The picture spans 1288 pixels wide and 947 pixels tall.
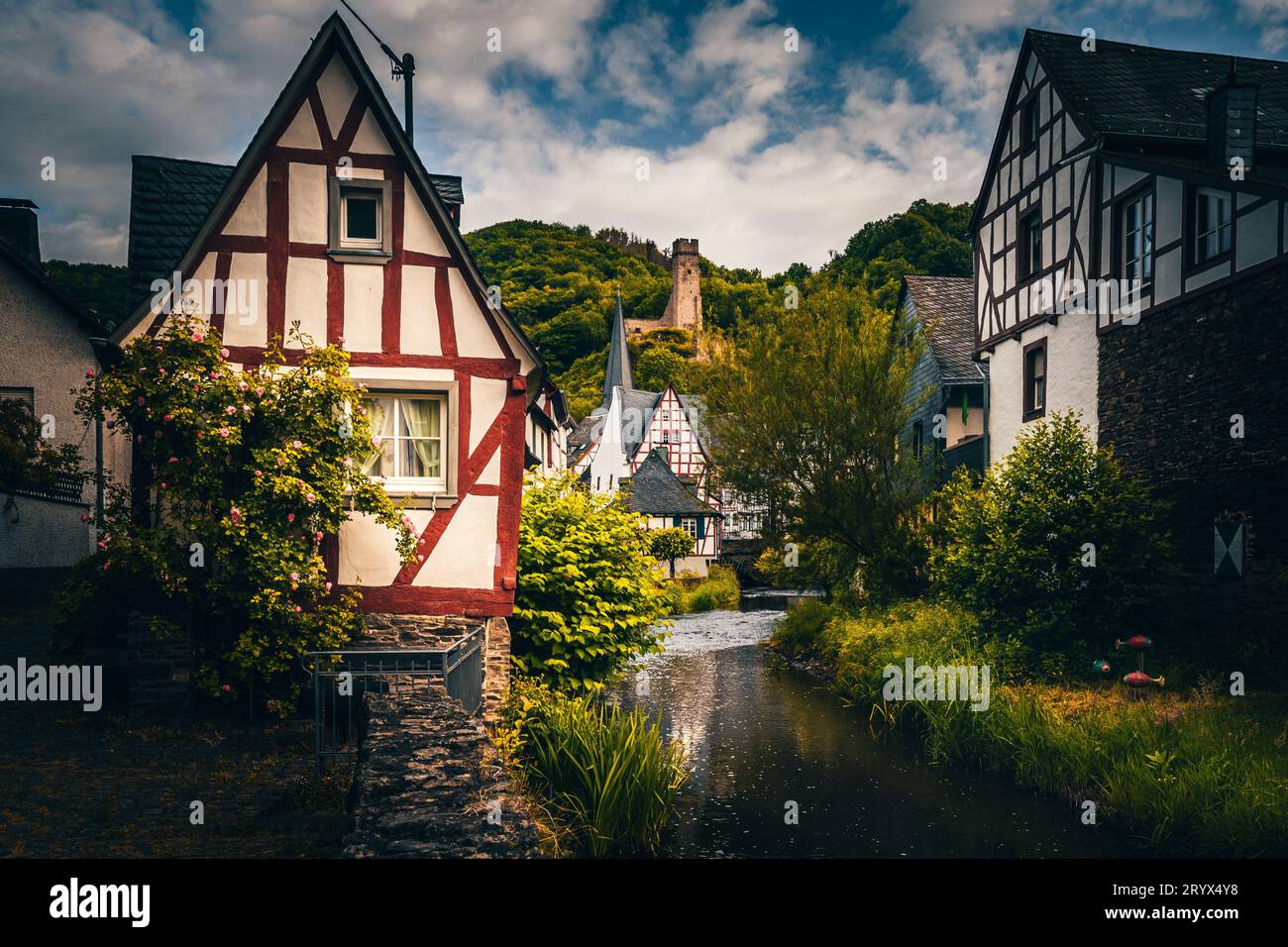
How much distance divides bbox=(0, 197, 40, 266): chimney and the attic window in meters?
14.2

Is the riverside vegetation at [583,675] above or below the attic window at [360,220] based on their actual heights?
below

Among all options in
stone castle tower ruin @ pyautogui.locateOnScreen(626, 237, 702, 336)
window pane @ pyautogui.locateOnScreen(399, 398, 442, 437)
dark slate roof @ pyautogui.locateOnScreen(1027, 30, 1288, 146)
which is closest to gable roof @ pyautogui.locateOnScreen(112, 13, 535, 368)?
window pane @ pyautogui.locateOnScreen(399, 398, 442, 437)

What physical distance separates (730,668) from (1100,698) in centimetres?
1000

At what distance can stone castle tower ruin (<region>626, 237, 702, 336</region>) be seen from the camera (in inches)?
4213

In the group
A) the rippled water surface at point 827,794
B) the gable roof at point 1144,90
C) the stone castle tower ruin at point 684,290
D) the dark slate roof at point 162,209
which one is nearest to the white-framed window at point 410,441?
the dark slate roof at point 162,209

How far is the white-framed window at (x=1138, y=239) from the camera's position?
15189 millimetres

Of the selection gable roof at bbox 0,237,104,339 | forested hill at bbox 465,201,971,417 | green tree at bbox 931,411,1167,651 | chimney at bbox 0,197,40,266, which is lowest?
green tree at bbox 931,411,1167,651

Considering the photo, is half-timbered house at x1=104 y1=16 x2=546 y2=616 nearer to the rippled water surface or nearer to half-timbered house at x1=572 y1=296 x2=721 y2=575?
the rippled water surface

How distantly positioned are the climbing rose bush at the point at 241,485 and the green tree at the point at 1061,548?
33.5 ft

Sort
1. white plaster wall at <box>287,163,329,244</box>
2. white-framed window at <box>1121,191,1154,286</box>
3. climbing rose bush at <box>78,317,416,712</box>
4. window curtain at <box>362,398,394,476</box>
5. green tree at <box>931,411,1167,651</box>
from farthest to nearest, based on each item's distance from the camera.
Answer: white-framed window at <box>1121,191,1154,286</box>, green tree at <box>931,411,1167,651</box>, window curtain at <box>362,398,394,476</box>, white plaster wall at <box>287,163,329,244</box>, climbing rose bush at <box>78,317,416,712</box>

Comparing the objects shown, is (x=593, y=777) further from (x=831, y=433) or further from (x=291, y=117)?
(x=831, y=433)

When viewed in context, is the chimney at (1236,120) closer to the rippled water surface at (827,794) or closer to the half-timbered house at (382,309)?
the rippled water surface at (827,794)

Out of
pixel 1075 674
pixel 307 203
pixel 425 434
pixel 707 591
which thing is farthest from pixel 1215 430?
pixel 707 591
